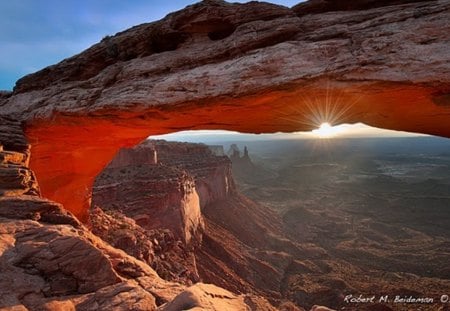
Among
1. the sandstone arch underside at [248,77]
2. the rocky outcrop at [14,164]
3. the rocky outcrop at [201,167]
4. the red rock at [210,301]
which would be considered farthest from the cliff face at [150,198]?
the red rock at [210,301]

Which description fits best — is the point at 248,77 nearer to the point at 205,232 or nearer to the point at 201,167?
the point at 205,232

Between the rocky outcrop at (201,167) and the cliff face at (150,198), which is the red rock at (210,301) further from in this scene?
the rocky outcrop at (201,167)

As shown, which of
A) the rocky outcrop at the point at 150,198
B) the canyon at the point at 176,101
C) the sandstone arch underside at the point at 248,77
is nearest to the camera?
the canyon at the point at 176,101

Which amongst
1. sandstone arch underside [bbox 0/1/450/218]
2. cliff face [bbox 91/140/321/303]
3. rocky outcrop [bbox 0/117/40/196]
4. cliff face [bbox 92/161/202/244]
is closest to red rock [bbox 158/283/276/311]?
sandstone arch underside [bbox 0/1/450/218]

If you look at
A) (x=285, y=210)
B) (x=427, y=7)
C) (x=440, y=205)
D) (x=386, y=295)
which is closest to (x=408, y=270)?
(x=386, y=295)

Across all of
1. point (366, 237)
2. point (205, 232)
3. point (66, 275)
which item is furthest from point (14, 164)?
point (366, 237)
